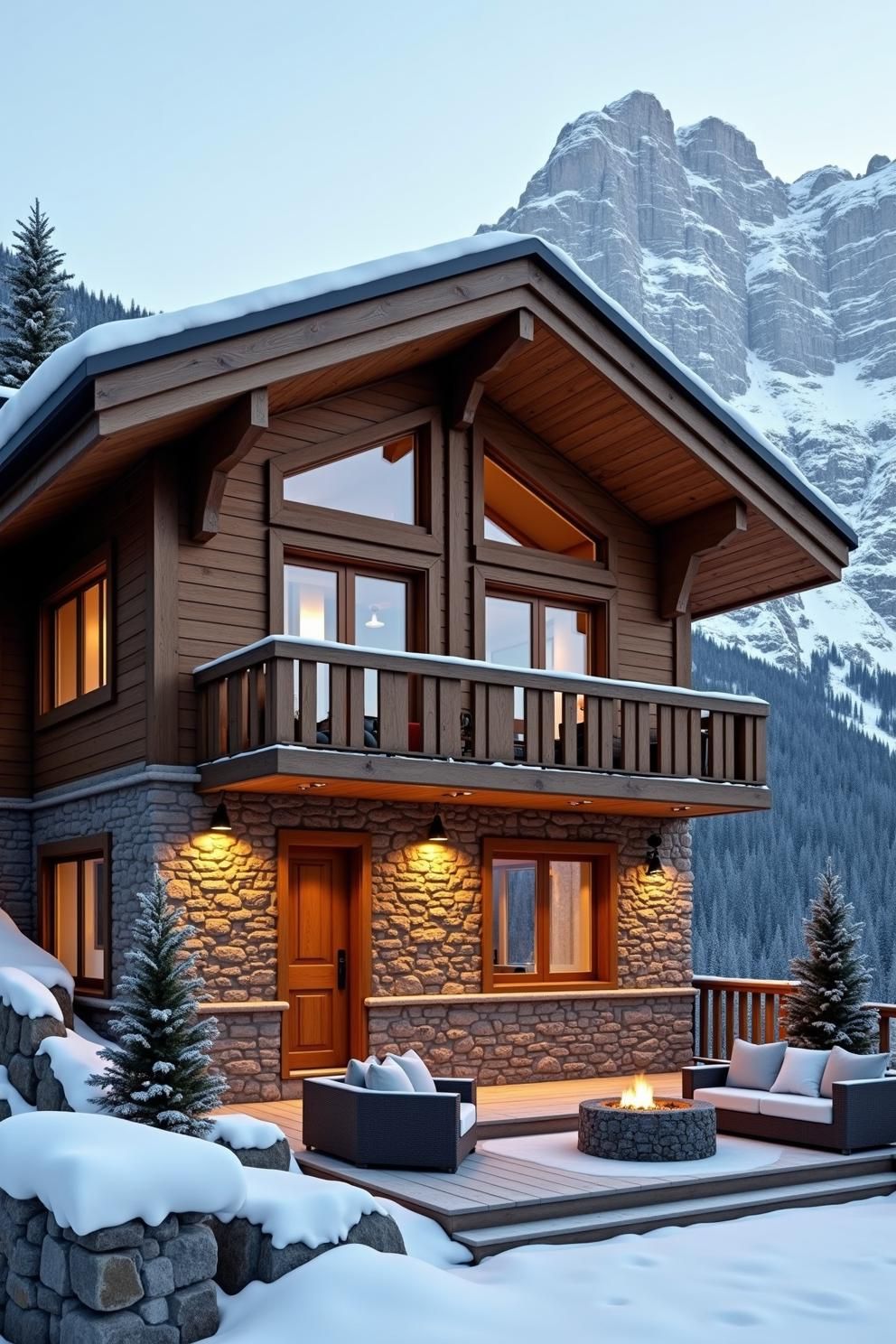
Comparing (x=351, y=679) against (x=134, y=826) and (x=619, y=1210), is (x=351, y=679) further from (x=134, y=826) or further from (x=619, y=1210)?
(x=619, y=1210)

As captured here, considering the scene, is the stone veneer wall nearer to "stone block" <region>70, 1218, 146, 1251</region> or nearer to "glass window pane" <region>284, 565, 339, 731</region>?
"glass window pane" <region>284, 565, 339, 731</region>

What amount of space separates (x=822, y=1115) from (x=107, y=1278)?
19.0 ft

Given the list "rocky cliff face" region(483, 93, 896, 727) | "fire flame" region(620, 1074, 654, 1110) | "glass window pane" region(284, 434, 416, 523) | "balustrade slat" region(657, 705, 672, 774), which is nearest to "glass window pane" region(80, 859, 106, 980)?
"glass window pane" region(284, 434, 416, 523)

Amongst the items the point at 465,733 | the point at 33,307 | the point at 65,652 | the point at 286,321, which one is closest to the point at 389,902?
the point at 465,733

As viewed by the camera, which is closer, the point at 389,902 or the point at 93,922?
the point at 389,902

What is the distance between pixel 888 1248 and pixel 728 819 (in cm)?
4528

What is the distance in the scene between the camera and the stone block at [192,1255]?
20.4 feet

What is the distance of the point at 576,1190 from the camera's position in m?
8.34

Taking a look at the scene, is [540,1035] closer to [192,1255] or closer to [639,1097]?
[639,1097]

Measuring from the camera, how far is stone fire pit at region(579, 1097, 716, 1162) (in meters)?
9.33

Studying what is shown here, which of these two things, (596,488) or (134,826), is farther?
(596,488)

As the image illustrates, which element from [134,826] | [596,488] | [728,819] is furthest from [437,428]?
[728,819]

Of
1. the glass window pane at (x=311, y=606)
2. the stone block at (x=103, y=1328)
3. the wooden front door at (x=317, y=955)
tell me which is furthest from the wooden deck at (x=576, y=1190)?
the glass window pane at (x=311, y=606)

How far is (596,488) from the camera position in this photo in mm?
14242
